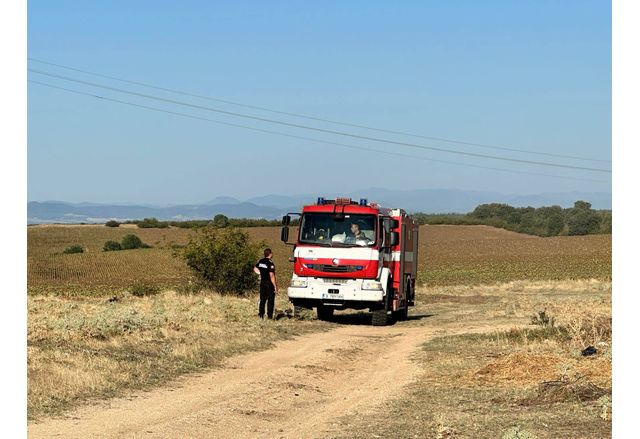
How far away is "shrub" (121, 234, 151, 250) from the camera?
9499 cm

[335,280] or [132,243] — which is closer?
[335,280]

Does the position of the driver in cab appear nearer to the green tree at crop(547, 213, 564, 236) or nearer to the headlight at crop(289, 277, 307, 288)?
the headlight at crop(289, 277, 307, 288)

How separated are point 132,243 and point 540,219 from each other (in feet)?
292

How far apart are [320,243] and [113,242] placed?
7231cm

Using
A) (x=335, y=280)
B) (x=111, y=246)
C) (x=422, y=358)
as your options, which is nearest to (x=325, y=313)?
(x=335, y=280)

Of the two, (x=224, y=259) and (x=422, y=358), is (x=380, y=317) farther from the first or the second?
(x=224, y=259)

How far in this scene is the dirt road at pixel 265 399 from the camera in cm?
1123

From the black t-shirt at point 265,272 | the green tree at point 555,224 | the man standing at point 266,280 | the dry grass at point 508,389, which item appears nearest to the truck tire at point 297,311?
the man standing at point 266,280

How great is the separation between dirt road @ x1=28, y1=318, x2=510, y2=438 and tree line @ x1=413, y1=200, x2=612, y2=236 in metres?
108

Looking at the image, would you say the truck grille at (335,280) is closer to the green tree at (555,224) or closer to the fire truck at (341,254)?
the fire truck at (341,254)

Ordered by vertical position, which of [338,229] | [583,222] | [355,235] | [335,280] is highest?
[338,229]

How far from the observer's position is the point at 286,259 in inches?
3164

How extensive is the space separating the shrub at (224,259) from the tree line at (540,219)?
3375 inches
